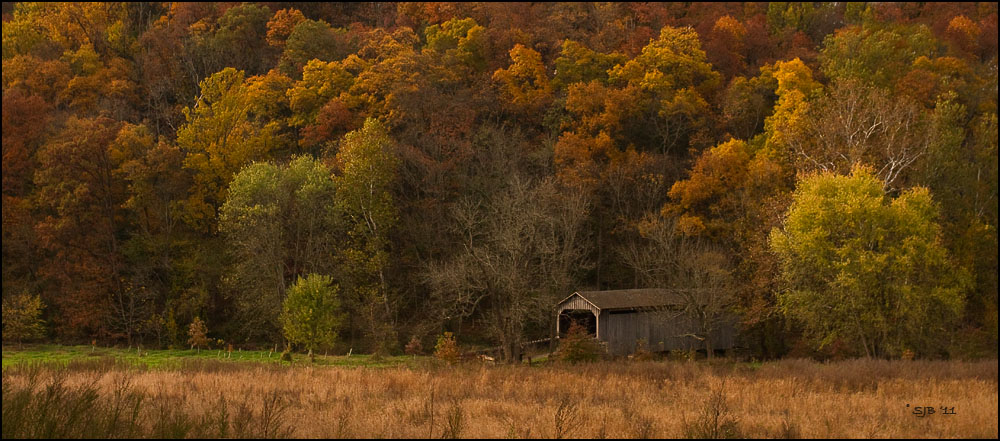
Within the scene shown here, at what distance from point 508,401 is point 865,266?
18889 millimetres

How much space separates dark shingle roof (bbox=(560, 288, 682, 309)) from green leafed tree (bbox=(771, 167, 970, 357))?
491cm

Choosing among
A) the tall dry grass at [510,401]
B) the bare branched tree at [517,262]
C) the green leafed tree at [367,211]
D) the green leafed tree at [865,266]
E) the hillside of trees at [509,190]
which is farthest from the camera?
the green leafed tree at [367,211]

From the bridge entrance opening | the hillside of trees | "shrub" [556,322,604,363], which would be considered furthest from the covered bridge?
A: "shrub" [556,322,604,363]

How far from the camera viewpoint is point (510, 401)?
16922mm

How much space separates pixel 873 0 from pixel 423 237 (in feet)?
178

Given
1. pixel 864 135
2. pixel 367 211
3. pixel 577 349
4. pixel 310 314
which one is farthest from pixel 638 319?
pixel 367 211

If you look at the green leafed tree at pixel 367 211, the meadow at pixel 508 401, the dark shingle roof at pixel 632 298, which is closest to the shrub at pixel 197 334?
the green leafed tree at pixel 367 211

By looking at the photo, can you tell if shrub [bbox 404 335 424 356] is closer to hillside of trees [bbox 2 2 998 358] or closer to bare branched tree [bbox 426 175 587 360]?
hillside of trees [bbox 2 2 998 358]

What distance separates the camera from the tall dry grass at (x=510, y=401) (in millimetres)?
10148

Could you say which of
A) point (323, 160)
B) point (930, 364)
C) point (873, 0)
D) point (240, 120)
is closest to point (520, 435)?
point (930, 364)

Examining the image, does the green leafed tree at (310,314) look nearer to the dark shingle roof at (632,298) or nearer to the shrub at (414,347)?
the shrub at (414,347)

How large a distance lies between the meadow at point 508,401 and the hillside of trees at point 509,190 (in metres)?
7.42

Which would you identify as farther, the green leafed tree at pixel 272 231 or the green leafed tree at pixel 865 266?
the green leafed tree at pixel 272 231

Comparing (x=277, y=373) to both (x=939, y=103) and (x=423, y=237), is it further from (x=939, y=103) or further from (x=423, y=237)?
(x=939, y=103)
